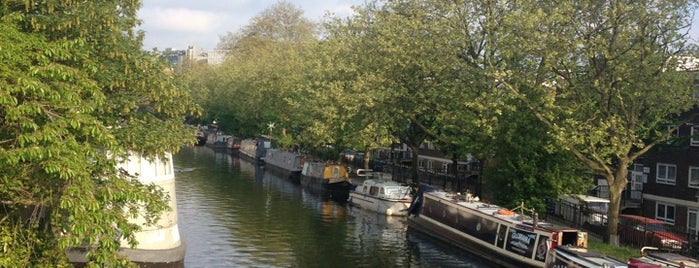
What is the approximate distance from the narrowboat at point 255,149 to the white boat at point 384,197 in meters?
41.6

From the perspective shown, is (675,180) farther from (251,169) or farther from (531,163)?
(251,169)

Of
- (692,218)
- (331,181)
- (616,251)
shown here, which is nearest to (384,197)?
(331,181)

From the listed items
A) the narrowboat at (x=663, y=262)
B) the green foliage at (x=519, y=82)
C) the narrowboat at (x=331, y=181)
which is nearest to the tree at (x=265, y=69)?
the narrowboat at (x=331, y=181)

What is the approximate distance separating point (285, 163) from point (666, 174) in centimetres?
4325

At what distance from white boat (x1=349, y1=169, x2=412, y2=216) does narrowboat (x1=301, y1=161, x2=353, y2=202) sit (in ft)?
22.8

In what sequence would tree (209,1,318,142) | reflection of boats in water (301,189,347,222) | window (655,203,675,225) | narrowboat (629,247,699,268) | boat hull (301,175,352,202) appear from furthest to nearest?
tree (209,1,318,142) < boat hull (301,175,352,202) < reflection of boats in water (301,189,347,222) < window (655,203,675,225) < narrowboat (629,247,699,268)

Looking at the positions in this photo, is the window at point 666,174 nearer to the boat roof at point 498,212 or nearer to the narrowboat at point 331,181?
the boat roof at point 498,212

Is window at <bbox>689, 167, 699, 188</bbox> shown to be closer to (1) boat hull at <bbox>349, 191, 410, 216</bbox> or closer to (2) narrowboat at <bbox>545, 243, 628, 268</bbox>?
(2) narrowboat at <bbox>545, 243, 628, 268</bbox>

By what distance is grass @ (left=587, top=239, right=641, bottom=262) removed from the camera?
29.8 meters

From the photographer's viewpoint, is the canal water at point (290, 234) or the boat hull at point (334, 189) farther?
the boat hull at point (334, 189)

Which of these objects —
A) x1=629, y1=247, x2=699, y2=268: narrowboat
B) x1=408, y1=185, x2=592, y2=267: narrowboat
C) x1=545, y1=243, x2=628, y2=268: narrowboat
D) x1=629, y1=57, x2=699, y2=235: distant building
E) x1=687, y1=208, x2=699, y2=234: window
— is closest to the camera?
x1=629, y1=247, x2=699, y2=268: narrowboat

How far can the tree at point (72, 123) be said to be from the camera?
13.6 m

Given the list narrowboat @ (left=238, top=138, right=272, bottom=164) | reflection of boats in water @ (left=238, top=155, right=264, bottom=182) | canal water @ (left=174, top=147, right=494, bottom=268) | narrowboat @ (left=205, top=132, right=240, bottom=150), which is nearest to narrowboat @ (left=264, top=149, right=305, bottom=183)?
reflection of boats in water @ (left=238, top=155, right=264, bottom=182)

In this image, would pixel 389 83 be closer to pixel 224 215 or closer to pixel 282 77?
pixel 224 215
